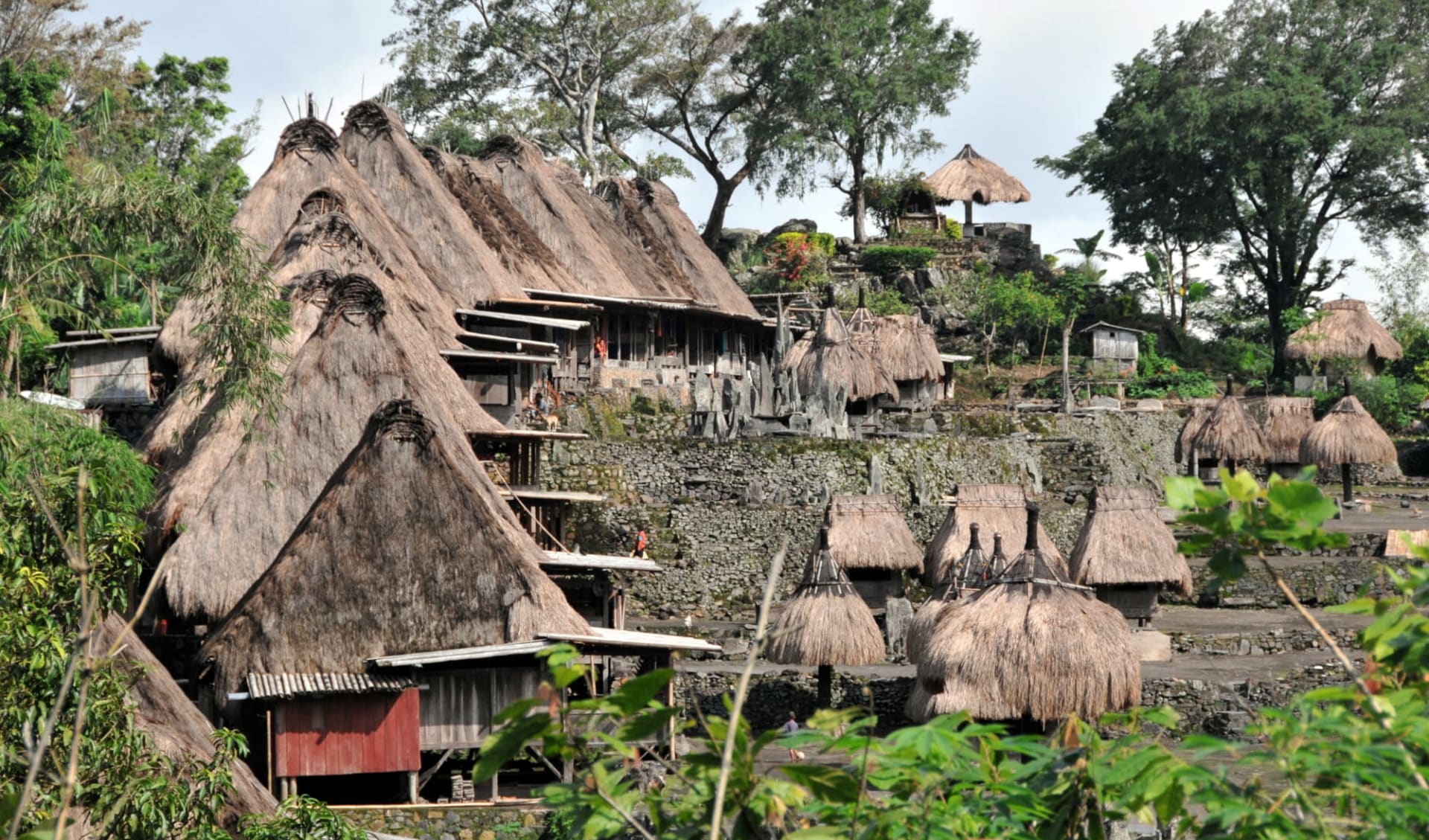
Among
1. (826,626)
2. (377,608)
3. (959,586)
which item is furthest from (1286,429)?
(377,608)

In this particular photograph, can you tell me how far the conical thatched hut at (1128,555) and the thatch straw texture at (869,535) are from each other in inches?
105

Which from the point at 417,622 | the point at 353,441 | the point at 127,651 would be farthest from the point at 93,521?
the point at 353,441

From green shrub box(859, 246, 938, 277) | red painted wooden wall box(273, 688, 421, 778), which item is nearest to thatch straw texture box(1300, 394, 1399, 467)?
green shrub box(859, 246, 938, 277)

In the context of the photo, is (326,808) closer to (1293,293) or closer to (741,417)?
(741,417)

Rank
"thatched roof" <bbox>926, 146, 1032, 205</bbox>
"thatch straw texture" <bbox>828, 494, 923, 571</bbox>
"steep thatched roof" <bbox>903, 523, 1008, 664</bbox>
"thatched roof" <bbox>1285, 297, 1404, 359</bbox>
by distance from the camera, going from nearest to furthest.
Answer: "steep thatched roof" <bbox>903, 523, 1008, 664</bbox>, "thatch straw texture" <bbox>828, 494, 923, 571</bbox>, "thatched roof" <bbox>1285, 297, 1404, 359</bbox>, "thatched roof" <bbox>926, 146, 1032, 205</bbox>

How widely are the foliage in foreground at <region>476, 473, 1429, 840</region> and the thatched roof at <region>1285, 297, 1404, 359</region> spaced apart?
130ft

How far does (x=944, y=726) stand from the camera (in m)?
5.73

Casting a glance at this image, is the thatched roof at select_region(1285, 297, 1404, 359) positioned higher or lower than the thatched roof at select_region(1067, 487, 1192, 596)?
higher

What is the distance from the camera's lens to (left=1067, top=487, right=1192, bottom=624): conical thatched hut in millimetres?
26750

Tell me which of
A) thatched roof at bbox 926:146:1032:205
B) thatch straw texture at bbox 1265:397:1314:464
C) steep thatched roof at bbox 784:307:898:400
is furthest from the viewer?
thatched roof at bbox 926:146:1032:205

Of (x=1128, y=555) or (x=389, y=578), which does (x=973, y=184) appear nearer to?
(x=1128, y=555)

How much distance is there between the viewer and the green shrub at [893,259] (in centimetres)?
4756

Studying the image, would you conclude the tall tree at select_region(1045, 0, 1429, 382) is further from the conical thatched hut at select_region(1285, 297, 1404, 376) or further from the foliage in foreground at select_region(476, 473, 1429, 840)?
the foliage in foreground at select_region(476, 473, 1429, 840)

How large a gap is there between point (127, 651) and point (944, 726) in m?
11.0
